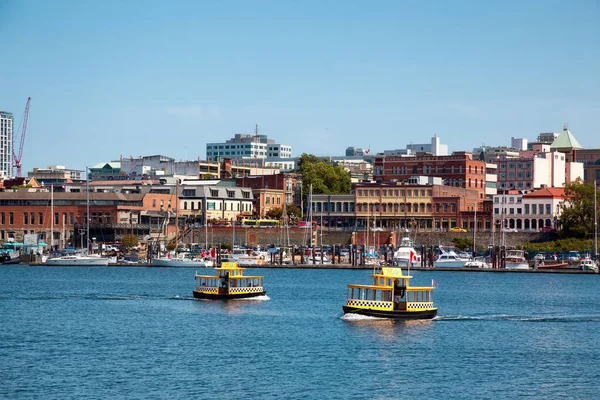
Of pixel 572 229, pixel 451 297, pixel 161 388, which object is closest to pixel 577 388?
pixel 161 388

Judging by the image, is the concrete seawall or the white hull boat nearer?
the white hull boat

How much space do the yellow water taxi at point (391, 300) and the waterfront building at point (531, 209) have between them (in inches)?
4213

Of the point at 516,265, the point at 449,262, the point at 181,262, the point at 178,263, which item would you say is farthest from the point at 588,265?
the point at 178,263

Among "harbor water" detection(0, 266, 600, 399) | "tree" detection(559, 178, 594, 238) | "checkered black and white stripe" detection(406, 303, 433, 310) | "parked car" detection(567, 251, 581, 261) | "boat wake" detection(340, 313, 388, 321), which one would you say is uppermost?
"tree" detection(559, 178, 594, 238)

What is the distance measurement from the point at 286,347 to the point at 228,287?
85.4ft

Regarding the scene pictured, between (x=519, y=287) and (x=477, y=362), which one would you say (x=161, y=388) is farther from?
(x=519, y=287)

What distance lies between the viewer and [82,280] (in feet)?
419

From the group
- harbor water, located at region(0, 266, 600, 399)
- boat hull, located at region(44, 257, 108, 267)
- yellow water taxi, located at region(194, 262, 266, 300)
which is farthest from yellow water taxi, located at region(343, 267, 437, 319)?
boat hull, located at region(44, 257, 108, 267)

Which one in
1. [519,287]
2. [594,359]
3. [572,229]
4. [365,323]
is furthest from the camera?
[572,229]

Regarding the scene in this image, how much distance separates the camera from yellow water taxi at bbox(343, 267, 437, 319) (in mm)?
76125

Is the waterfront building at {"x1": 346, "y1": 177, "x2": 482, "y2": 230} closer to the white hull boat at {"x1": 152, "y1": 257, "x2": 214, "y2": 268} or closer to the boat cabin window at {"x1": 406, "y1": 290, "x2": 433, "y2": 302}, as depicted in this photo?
the white hull boat at {"x1": 152, "y1": 257, "x2": 214, "y2": 268}

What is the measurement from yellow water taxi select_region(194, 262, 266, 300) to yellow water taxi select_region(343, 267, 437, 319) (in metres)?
17.3

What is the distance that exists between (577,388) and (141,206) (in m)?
139

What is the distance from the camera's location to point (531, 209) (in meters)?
185
